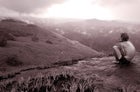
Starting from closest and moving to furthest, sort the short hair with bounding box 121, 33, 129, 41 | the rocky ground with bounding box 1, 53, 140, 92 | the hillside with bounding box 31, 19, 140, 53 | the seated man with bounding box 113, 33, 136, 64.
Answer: the rocky ground with bounding box 1, 53, 140, 92
the seated man with bounding box 113, 33, 136, 64
the short hair with bounding box 121, 33, 129, 41
the hillside with bounding box 31, 19, 140, 53

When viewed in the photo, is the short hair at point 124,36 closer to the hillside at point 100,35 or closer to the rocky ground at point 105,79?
the rocky ground at point 105,79

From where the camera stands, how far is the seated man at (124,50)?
4.59 metres

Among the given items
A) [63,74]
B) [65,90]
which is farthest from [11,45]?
[65,90]

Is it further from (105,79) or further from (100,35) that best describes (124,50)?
(100,35)

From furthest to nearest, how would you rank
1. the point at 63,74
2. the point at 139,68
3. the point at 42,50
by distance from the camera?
the point at 42,50 → the point at 139,68 → the point at 63,74

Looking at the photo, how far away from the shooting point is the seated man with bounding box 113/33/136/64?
4.59 metres

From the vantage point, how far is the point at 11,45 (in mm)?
15930

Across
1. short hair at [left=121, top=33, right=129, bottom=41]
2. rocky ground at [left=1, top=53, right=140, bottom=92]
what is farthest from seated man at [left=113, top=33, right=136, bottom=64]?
rocky ground at [left=1, top=53, right=140, bottom=92]

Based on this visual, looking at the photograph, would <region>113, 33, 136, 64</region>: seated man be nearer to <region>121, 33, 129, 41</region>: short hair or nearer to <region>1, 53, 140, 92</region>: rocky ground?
<region>121, 33, 129, 41</region>: short hair

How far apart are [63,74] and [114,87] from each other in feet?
4.41

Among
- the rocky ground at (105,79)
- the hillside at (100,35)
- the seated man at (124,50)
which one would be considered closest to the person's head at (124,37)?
the seated man at (124,50)

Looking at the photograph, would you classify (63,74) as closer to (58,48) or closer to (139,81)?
(139,81)

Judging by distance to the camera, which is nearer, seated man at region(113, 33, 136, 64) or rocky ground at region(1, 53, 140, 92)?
rocky ground at region(1, 53, 140, 92)

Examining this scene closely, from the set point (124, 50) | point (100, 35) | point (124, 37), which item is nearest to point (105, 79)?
point (124, 50)
